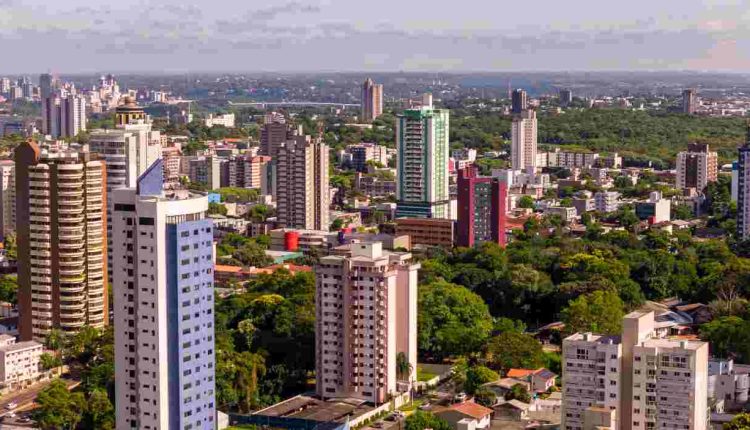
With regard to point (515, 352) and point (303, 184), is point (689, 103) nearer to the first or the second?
point (303, 184)

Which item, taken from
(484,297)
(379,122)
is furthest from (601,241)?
(379,122)

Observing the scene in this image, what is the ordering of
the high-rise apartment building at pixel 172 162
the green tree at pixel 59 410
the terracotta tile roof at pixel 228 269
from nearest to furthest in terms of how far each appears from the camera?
1. the green tree at pixel 59 410
2. the terracotta tile roof at pixel 228 269
3. the high-rise apartment building at pixel 172 162

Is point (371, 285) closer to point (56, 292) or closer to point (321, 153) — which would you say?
point (56, 292)

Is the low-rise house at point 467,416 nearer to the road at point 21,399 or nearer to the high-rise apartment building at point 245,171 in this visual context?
the road at point 21,399

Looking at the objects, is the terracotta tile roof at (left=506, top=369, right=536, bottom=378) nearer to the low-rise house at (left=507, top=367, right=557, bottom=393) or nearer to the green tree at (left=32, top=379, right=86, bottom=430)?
the low-rise house at (left=507, top=367, right=557, bottom=393)

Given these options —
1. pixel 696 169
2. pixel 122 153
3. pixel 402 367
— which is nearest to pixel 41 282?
pixel 122 153

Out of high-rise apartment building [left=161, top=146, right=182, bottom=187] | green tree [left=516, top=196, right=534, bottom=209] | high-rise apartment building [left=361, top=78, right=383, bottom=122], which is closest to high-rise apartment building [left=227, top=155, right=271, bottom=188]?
high-rise apartment building [left=161, top=146, right=182, bottom=187]

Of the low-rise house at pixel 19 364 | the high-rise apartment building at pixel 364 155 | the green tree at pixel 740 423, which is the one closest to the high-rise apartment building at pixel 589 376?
the green tree at pixel 740 423
